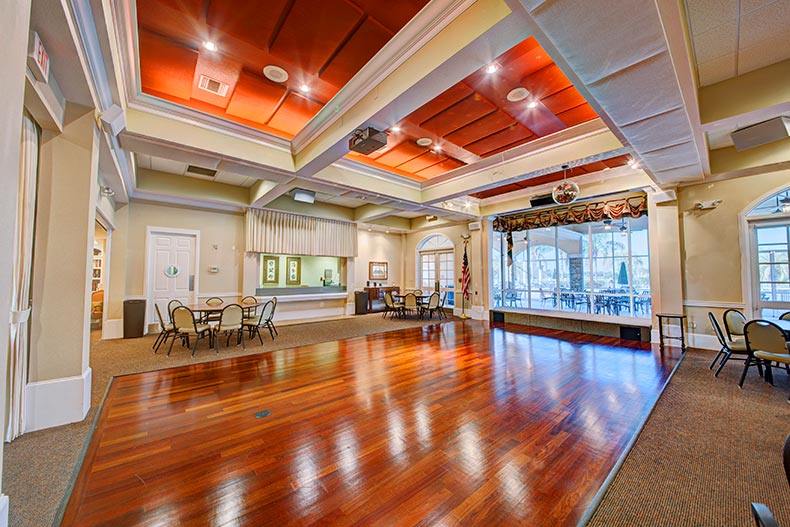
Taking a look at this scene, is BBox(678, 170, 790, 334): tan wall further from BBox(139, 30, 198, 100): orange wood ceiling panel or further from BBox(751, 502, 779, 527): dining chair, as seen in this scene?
BBox(139, 30, 198, 100): orange wood ceiling panel

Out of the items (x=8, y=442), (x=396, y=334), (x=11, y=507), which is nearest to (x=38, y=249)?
(x=8, y=442)

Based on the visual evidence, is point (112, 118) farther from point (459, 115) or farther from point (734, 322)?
point (734, 322)

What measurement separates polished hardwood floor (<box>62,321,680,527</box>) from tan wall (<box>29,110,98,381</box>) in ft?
2.26

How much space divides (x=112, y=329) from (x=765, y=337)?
10.0 metres

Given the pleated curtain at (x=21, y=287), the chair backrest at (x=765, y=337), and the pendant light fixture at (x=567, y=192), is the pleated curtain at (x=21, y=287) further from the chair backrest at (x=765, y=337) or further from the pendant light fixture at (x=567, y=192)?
the chair backrest at (x=765, y=337)

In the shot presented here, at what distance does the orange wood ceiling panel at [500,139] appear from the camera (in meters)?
4.64

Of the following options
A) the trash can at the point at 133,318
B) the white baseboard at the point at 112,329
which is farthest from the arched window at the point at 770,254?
the white baseboard at the point at 112,329

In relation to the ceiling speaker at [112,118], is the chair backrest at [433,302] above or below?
below

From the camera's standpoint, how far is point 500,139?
492 cm

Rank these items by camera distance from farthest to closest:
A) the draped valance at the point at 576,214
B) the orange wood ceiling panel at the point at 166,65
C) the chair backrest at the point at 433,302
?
the chair backrest at the point at 433,302 → the draped valance at the point at 576,214 → the orange wood ceiling panel at the point at 166,65

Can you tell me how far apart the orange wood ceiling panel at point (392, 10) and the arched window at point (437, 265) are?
25.4 ft

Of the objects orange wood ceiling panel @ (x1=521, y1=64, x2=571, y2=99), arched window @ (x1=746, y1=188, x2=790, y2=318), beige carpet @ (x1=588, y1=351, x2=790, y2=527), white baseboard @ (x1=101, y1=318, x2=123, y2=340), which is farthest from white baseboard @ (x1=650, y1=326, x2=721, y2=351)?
white baseboard @ (x1=101, y1=318, x2=123, y2=340)

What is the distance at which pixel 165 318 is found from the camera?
22.6 feet

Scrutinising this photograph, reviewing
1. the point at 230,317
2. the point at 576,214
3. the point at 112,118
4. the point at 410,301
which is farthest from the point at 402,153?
the point at 576,214
